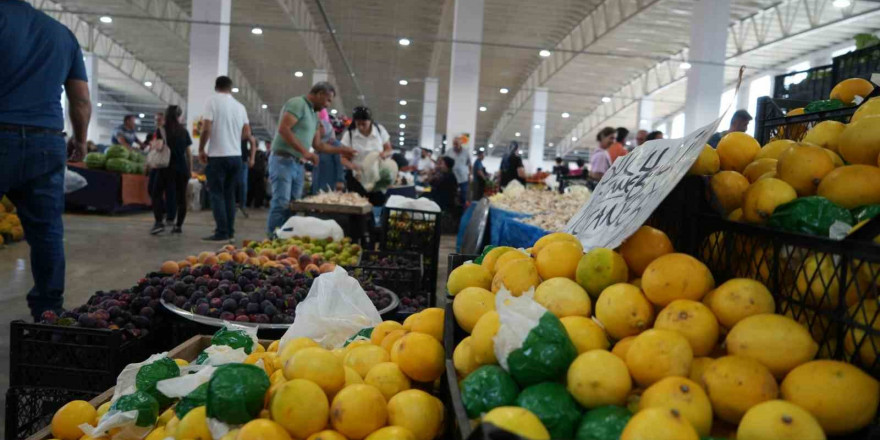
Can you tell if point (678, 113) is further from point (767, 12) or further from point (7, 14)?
point (7, 14)

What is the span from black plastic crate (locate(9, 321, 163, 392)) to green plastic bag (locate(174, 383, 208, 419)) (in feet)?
3.09

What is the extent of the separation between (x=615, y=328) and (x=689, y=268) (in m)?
0.17

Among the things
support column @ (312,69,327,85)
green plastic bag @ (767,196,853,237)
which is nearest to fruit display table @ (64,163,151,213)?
green plastic bag @ (767,196,853,237)

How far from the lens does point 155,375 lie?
4.87ft

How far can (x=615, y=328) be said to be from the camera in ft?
3.57

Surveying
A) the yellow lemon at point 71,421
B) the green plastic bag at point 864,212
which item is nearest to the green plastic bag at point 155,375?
the yellow lemon at point 71,421

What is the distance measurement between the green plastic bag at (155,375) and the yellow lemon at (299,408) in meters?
0.49

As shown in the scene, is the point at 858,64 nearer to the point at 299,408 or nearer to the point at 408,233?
the point at 299,408

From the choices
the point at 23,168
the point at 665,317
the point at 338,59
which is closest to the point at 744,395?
the point at 665,317

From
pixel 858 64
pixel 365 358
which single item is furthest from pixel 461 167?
pixel 365 358

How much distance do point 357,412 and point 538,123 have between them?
80.3ft

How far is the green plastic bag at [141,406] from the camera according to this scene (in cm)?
135

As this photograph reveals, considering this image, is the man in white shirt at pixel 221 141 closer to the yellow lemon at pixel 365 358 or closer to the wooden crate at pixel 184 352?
the wooden crate at pixel 184 352

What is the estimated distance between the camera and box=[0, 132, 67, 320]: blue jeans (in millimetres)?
2928
